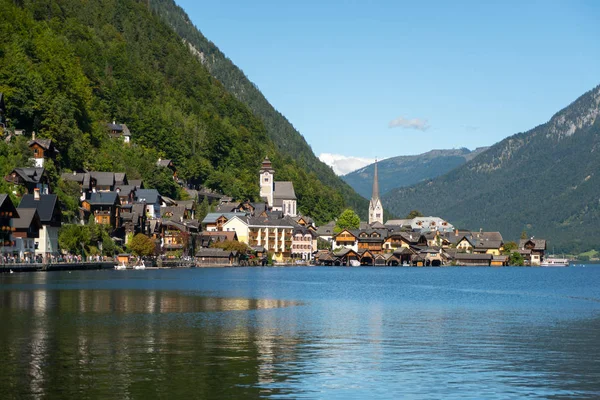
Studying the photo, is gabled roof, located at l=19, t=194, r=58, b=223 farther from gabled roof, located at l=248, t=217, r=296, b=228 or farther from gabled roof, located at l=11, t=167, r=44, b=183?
gabled roof, located at l=248, t=217, r=296, b=228

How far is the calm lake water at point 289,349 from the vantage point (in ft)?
91.5

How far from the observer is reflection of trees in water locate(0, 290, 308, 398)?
90.6ft

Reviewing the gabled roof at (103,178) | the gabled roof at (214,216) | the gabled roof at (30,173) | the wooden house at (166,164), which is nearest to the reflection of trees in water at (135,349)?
the gabled roof at (30,173)

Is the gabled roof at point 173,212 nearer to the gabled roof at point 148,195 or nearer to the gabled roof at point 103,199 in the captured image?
the gabled roof at point 148,195

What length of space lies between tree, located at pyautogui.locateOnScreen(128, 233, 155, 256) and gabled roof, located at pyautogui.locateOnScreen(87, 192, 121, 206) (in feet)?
21.0

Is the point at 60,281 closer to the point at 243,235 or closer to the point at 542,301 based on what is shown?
the point at 542,301

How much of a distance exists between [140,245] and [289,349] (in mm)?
106761

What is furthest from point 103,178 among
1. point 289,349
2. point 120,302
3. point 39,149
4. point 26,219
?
point 289,349

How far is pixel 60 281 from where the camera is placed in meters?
83.2

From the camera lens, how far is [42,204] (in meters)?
114

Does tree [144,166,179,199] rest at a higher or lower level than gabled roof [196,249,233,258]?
higher

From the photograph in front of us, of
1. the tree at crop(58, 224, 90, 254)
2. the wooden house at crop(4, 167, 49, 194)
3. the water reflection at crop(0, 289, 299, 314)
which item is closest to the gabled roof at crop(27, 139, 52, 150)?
the wooden house at crop(4, 167, 49, 194)

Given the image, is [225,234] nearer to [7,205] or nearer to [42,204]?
[42,204]

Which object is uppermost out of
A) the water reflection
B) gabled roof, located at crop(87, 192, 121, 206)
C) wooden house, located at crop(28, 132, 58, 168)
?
wooden house, located at crop(28, 132, 58, 168)
